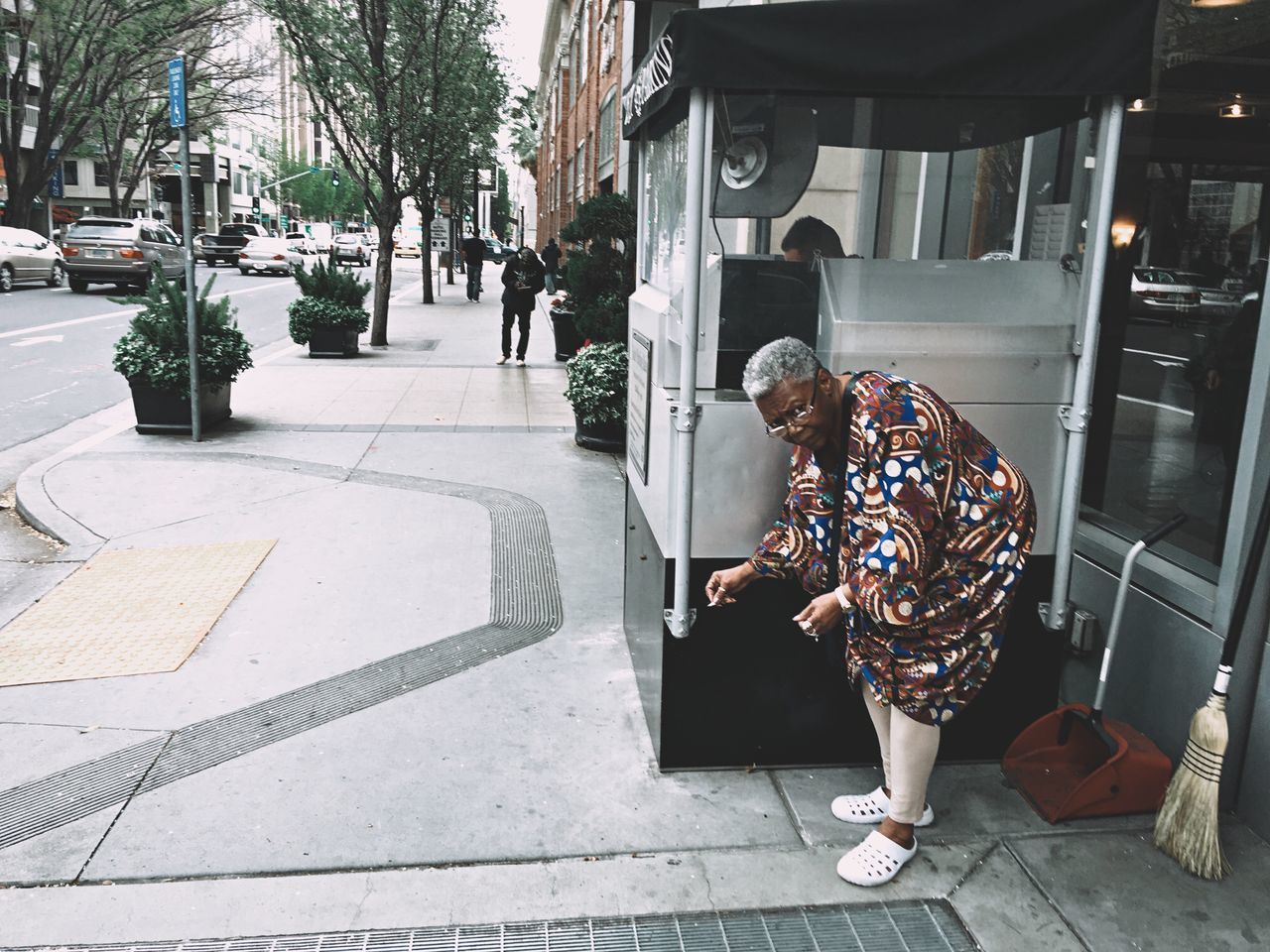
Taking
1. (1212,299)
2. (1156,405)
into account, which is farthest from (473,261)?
(1212,299)

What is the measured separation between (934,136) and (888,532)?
232 centimetres

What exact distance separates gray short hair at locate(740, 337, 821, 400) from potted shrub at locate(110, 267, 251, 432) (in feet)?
25.2

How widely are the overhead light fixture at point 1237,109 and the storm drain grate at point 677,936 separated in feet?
11.9

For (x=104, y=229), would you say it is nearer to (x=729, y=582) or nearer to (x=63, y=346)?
(x=63, y=346)

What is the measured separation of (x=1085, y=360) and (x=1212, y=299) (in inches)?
66.3

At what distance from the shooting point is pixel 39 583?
19.3 feet

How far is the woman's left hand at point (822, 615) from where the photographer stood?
296 cm

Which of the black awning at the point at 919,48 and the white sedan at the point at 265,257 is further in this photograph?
the white sedan at the point at 265,257

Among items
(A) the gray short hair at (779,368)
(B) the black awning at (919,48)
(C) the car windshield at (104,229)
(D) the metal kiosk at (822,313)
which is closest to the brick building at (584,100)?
(D) the metal kiosk at (822,313)

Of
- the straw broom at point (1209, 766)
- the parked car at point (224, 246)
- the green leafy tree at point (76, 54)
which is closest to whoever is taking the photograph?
the straw broom at point (1209, 766)

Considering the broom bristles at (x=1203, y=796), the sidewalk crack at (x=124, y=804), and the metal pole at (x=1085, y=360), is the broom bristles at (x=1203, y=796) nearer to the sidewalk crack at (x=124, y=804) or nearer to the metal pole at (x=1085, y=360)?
the metal pole at (x=1085, y=360)

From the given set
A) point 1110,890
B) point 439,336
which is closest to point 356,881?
point 1110,890

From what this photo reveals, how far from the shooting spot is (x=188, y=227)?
9.02 metres

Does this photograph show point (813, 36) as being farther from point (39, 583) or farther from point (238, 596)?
point (39, 583)
